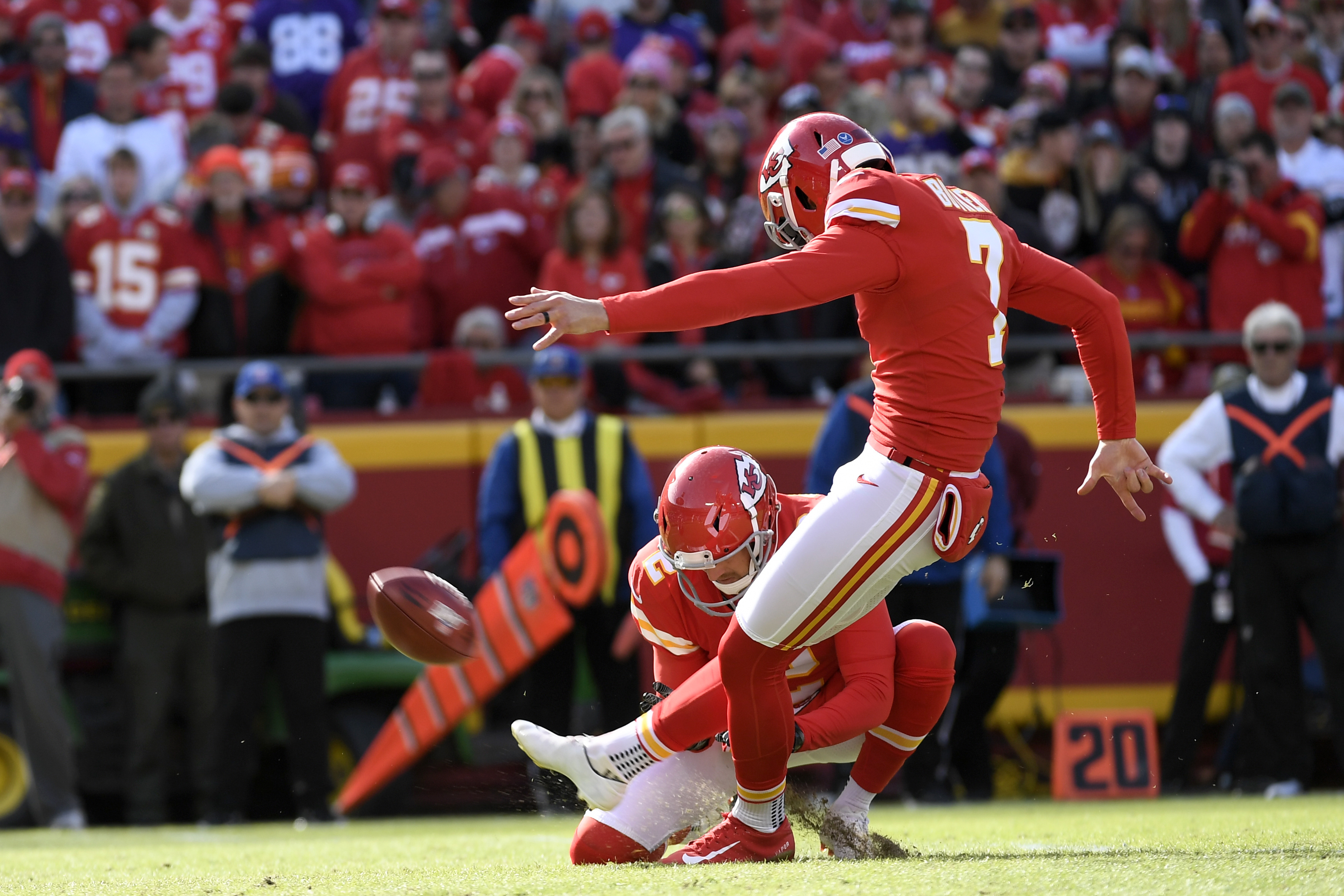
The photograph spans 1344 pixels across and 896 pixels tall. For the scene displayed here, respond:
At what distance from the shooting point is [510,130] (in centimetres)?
1052

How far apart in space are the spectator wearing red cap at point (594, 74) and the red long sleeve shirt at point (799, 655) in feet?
23.1

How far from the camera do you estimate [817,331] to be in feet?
31.9

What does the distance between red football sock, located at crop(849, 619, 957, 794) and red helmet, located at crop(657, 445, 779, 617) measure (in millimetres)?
525

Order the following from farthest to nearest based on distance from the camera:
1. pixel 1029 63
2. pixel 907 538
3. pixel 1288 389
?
pixel 1029 63, pixel 1288 389, pixel 907 538

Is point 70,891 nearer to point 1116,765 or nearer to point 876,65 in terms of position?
point 1116,765

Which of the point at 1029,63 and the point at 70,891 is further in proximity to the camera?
the point at 1029,63

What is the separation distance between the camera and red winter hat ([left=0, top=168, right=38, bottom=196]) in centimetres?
930

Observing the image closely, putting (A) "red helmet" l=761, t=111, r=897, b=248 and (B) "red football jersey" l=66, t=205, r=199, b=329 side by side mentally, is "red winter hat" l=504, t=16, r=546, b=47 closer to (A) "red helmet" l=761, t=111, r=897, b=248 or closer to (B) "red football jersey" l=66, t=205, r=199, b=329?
(B) "red football jersey" l=66, t=205, r=199, b=329

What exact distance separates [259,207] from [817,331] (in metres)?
3.43

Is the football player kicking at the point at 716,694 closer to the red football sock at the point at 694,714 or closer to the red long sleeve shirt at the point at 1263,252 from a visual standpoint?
the red football sock at the point at 694,714

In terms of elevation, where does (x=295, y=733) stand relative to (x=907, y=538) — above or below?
below

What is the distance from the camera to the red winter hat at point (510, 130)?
10.5 meters

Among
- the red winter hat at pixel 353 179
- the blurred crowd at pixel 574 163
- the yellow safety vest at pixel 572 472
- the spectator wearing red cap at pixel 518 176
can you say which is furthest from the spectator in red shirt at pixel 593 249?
the red winter hat at pixel 353 179

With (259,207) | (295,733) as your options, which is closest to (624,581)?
(295,733)
